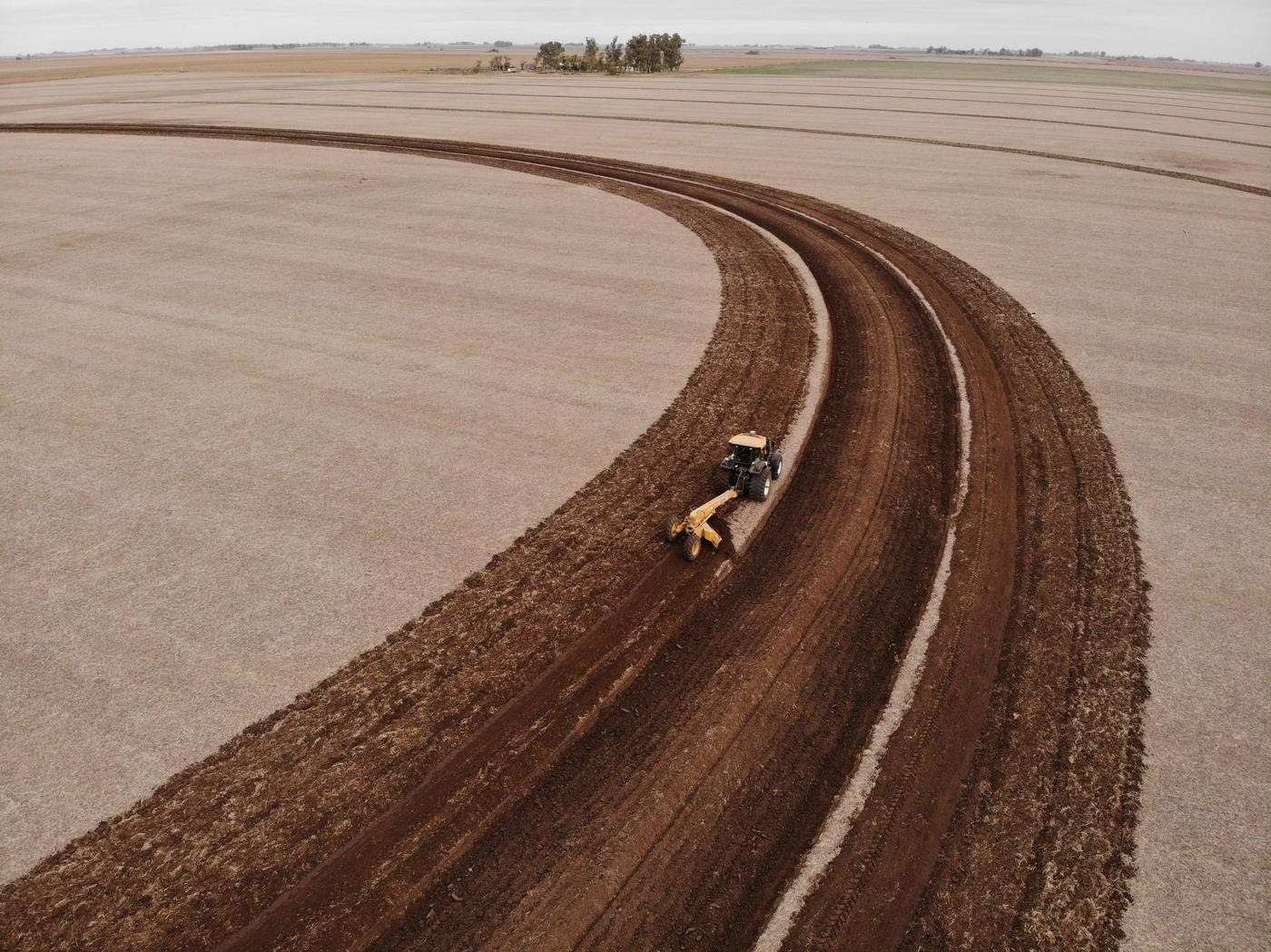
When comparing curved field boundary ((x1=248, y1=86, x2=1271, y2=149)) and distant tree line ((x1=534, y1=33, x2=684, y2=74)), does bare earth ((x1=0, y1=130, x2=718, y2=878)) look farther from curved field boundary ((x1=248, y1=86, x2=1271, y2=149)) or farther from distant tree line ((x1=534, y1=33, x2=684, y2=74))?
distant tree line ((x1=534, y1=33, x2=684, y2=74))

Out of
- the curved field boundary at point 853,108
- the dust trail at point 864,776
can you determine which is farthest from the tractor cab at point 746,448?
the curved field boundary at point 853,108

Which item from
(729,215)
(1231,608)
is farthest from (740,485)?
(729,215)

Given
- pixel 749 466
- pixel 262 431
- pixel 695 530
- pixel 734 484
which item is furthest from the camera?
pixel 262 431

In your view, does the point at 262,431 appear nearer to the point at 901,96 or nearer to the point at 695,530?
the point at 695,530

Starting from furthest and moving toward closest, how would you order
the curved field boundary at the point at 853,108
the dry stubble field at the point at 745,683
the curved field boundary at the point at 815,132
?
the curved field boundary at the point at 853,108 → the curved field boundary at the point at 815,132 → the dry stubble field at the point at 745,683

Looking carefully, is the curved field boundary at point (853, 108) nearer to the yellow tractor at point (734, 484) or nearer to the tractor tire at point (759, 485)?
the yellow tractor at point (734, 484)

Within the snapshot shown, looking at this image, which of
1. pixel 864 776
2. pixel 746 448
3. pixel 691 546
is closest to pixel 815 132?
pixel 746 448

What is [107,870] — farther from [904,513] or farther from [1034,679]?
[904,513]

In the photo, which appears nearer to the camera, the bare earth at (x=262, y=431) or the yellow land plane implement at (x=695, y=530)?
the bare earth at (x=262, y=431)
